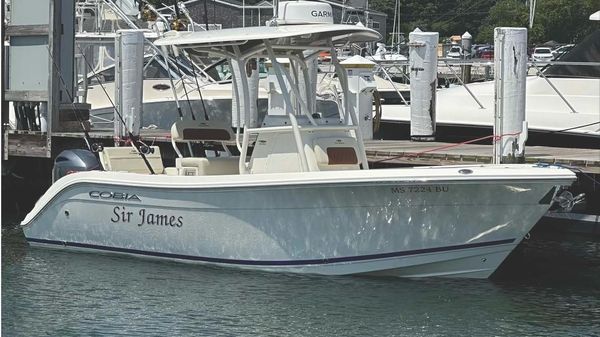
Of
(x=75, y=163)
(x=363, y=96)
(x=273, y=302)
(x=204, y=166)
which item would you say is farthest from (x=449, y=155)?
(x=75, y=163)

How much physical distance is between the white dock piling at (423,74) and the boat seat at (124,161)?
3.75 metres

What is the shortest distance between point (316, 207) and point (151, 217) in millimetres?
1965

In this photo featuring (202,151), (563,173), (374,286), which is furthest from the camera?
(202,151)

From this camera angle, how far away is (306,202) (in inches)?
423

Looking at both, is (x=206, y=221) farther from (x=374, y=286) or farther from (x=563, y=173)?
(x=563, y=173)

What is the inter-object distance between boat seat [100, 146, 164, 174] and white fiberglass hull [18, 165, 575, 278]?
0.77m

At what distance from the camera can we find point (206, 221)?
11305 millimetres

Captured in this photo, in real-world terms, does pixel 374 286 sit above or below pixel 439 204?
below

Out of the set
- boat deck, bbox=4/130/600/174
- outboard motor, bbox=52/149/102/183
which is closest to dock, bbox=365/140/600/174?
boat deck, bbox=4/130/600/174

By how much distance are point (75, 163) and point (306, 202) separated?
10.9 feet

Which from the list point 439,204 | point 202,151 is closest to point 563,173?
point 439,204

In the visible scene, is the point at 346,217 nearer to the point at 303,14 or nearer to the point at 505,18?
the point at 303,14

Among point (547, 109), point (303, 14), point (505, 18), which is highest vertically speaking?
point (505, 18)

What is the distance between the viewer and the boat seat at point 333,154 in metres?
11.1
